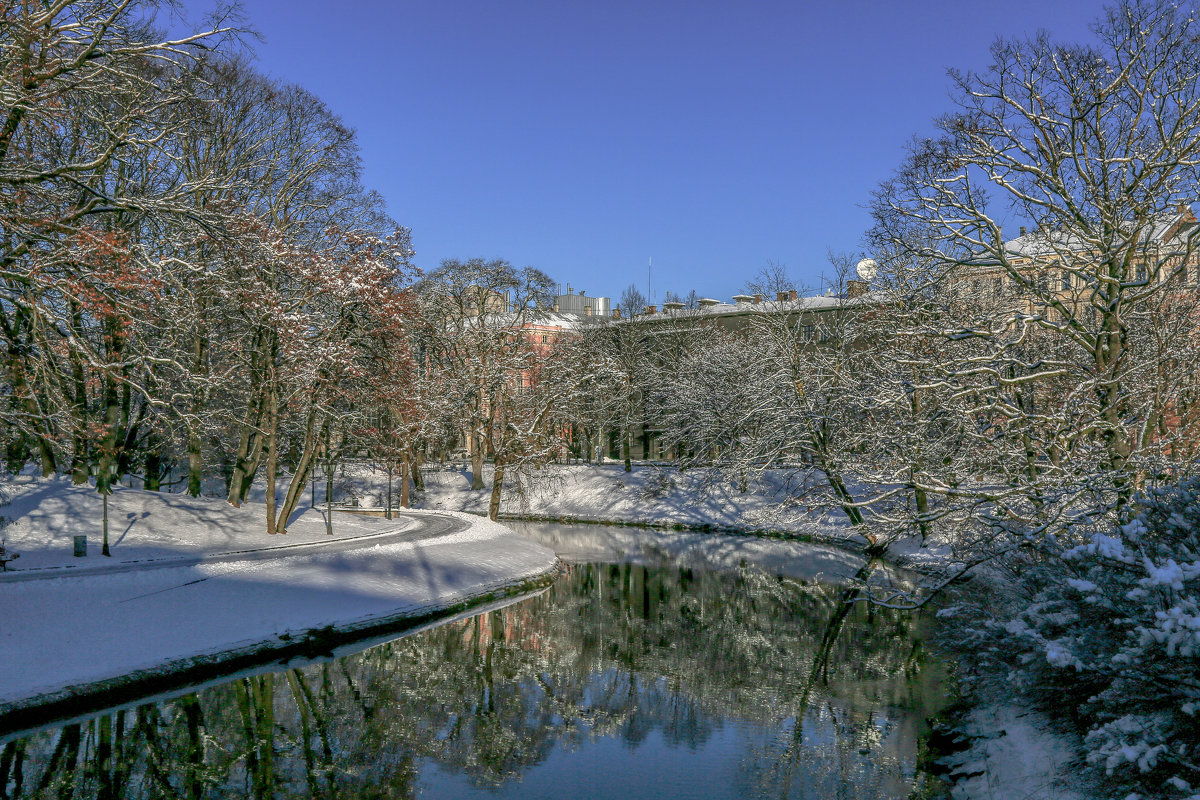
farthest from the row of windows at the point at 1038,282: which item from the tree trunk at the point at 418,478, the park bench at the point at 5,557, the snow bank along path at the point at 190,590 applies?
the tree trunk at the point at 418,478

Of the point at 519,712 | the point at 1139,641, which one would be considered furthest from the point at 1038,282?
the point at 519,712

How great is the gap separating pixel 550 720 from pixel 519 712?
1.88 feet

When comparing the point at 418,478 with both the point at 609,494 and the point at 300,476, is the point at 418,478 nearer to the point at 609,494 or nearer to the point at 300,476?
the point at 609,494

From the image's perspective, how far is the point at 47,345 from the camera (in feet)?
42.8

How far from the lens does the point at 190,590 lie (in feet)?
57.0

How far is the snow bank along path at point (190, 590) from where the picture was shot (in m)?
13.8

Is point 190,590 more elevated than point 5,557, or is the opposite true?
point 5,557

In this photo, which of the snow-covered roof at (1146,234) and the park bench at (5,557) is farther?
the park bench at (5,557)

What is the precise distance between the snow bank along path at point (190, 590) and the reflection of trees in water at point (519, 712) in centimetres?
93

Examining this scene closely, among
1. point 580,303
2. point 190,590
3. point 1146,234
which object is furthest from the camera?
point 580,303

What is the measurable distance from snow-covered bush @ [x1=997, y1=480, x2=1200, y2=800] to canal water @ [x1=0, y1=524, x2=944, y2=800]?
354cm

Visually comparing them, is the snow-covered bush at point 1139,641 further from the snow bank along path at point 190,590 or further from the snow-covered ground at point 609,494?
the snow-covered ground at point 609,494

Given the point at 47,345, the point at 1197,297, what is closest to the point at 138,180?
the point at 47,345

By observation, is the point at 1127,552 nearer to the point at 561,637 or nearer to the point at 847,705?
the point at 847,705
